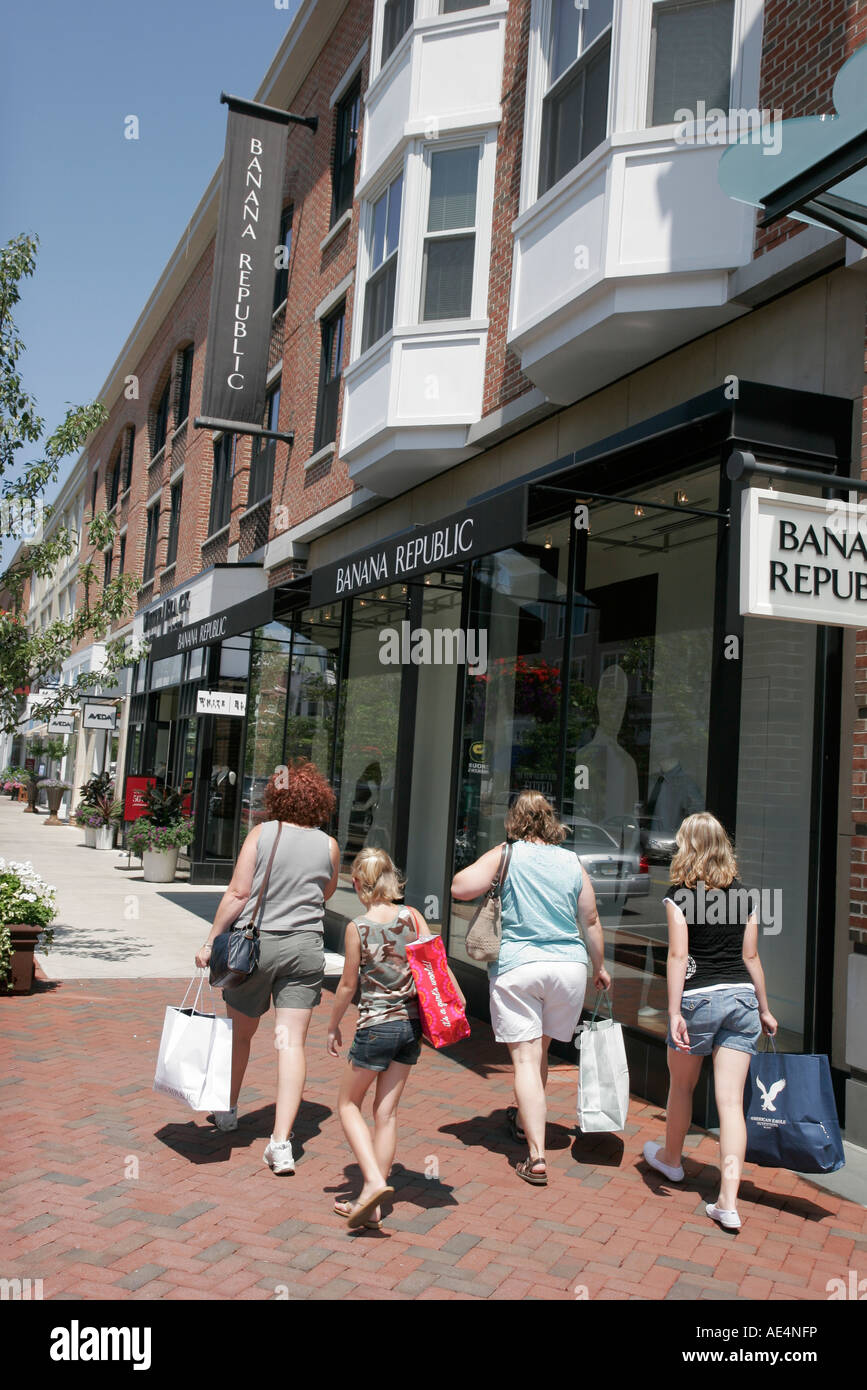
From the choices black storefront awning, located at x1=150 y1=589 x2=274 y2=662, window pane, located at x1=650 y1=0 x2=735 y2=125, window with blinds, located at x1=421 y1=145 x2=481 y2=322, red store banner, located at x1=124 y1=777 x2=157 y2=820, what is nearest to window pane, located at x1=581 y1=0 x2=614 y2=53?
window pane, located at x1=650 y1=0 x2=735 y2=125

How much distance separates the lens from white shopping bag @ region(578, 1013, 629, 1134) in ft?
16.8

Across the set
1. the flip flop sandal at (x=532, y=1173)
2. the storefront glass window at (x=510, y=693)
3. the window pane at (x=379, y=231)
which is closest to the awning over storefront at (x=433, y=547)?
the storefront glass window at (x=510, y=693)

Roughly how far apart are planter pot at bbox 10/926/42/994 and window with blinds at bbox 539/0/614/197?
7.41 metres

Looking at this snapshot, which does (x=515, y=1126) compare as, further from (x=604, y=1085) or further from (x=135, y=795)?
(x=135, y=795)

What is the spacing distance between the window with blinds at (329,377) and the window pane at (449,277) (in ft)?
12.6

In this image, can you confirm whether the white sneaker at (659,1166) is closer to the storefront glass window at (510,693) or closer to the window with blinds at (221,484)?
the storefront glass window at (510,693)

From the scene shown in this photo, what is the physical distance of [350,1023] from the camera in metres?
8.12

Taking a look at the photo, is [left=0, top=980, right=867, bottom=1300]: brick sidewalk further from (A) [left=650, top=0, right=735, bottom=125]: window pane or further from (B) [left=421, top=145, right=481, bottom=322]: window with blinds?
(B) [left=421, top=145, right=481, bottom=322]: window with blinds

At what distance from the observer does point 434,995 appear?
4496mm

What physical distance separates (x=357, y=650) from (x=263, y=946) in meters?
7.46

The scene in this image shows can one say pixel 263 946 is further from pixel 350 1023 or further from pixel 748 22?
pixel 748 22

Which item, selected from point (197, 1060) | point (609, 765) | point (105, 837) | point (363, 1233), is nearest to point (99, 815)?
point (105, 837)

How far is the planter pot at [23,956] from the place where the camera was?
8312mm

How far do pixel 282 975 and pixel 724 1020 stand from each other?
207 centimetres
